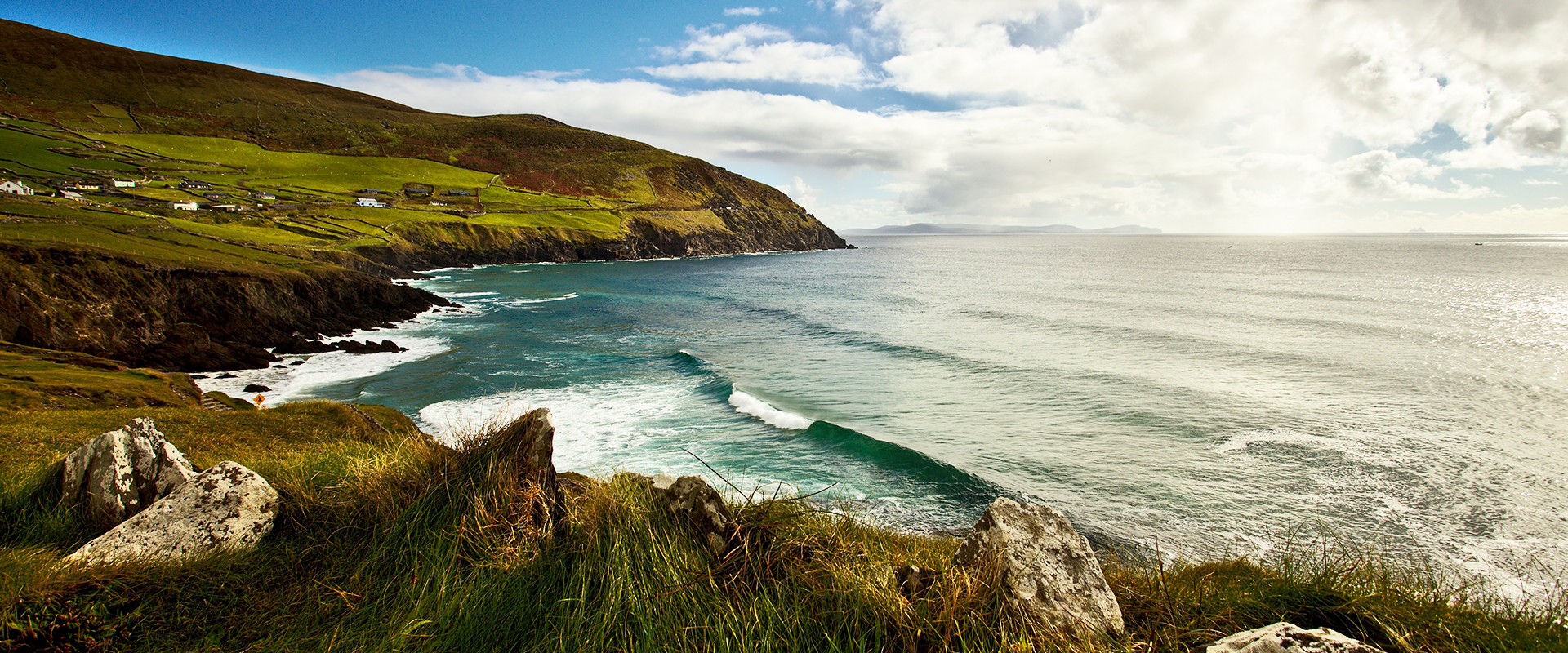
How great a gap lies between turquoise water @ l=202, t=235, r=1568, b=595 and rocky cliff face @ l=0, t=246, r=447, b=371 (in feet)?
16.0

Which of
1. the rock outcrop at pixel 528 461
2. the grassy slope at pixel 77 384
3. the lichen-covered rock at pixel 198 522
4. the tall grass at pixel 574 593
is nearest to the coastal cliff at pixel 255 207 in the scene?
the grassy slope at pixel 77 384

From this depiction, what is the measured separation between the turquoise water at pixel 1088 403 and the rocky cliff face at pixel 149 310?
4.86m

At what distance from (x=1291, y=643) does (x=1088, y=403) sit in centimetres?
2170

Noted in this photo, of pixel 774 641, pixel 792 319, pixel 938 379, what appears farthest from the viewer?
pixel 792 319

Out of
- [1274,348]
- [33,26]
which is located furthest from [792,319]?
[33,26]

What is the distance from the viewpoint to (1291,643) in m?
3.51

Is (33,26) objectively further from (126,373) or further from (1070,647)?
(1070,647)

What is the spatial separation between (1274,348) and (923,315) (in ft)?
72.1

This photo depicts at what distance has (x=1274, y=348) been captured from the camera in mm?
32938

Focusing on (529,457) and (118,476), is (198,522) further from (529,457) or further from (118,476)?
(529,457)

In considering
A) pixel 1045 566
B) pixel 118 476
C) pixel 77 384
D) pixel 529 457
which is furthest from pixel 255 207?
pixel 1045 566

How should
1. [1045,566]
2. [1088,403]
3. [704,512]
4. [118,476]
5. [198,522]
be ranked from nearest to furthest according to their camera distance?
[1045,566] < [704,512] < [198,522] < [118,476] < [1088,403]

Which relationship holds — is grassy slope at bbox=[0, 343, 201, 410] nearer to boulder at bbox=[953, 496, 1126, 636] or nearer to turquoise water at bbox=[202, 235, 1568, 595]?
turquoise water at bbox=[202, 235, 1568, 595]

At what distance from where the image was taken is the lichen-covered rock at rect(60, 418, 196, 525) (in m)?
5.28
